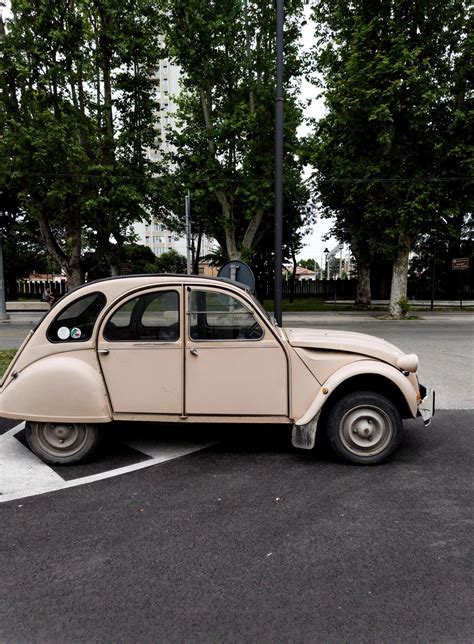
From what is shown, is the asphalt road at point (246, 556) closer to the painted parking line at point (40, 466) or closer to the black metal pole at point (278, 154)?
the painted parking line at point (40, 466)

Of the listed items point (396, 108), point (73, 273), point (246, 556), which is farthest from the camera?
point (73, 273)

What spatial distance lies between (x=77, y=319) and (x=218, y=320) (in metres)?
1.29

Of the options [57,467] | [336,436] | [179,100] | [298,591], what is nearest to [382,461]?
[336,436]

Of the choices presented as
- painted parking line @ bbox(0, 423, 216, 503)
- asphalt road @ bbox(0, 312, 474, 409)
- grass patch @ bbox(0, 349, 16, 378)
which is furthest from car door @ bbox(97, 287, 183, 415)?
grass patch @ bbox(0, 349, 16, 378)

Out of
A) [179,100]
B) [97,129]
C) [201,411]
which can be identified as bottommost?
[201,411]

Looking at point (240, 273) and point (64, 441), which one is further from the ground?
point (240, 273)

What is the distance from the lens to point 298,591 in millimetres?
2330

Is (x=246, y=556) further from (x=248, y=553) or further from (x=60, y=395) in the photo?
(x=60, y=395)

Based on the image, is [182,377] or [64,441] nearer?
[182,377]

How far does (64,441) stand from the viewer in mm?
4094

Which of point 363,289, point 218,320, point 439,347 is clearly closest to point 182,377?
point 218,320

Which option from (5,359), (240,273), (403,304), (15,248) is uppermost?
(15,248)

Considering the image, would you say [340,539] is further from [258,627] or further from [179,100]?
[179,100]

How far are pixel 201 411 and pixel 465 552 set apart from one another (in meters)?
2.23
